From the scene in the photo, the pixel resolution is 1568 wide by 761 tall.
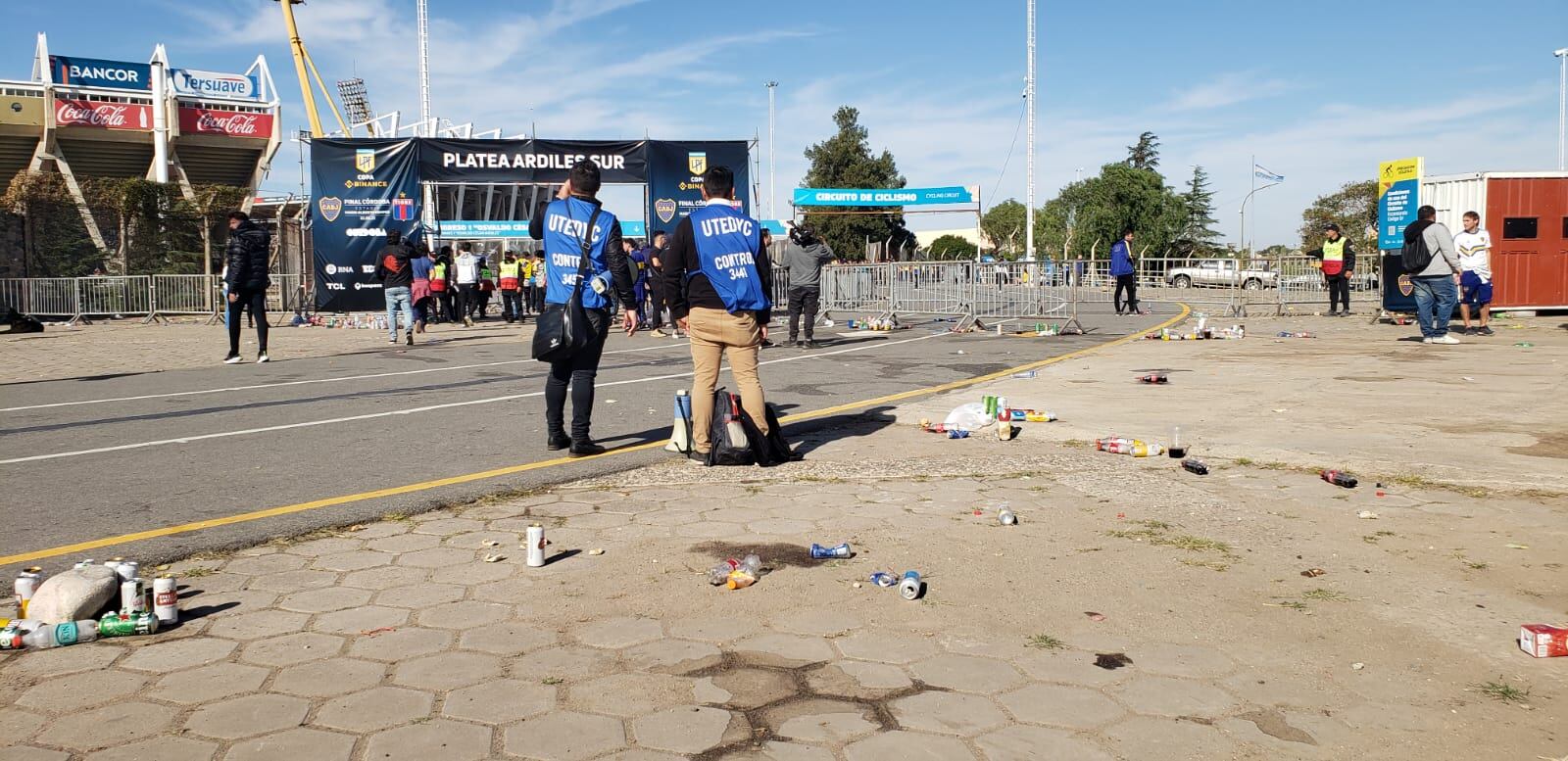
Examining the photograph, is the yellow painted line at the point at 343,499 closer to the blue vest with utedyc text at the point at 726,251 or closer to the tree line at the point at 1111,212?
the blue vest with utedyc text at the point at 726,251

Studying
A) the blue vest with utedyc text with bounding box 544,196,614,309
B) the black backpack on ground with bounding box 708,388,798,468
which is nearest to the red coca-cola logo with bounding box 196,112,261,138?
the blue vest with utedyc text with bounding box 544,196,614,309

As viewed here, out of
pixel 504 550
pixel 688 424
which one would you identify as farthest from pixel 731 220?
pixel 504 550

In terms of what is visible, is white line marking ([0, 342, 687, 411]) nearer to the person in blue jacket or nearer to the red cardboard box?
the red cardboard box

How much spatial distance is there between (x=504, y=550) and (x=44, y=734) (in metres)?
2.00

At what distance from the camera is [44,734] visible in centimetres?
290

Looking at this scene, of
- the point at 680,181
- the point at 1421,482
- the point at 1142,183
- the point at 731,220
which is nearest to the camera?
the point at 1421,482

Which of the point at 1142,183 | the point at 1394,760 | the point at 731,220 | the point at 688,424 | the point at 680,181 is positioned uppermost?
the point at 1142,183

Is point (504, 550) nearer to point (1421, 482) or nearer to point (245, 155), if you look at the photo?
point (1421, 482)

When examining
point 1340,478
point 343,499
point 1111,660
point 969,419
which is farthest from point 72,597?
point 1340,478

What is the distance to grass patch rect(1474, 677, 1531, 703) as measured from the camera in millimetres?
3090

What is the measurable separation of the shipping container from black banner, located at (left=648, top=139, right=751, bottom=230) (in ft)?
46.4

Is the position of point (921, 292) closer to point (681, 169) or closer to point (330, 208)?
point (681, 169)

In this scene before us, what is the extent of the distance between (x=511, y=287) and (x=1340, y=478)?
22588mm

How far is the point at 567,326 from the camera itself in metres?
6.61
